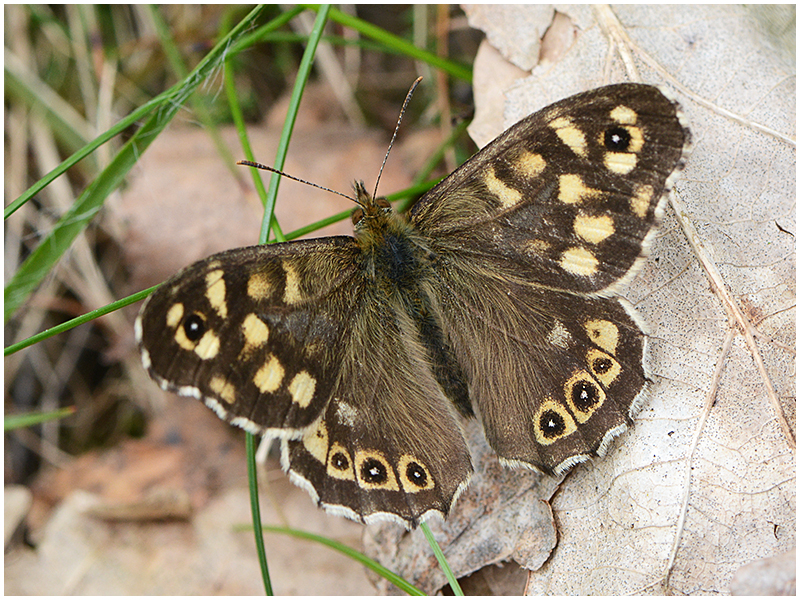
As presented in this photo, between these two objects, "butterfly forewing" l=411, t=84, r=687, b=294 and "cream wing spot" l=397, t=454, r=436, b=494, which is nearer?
"butterfly forewing" l=411, t=84, r=687, b=294

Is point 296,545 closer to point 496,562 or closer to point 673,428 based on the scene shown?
point 496,562

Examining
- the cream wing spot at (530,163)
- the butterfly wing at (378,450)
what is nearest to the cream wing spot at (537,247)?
the cream wing spot at (530,163)

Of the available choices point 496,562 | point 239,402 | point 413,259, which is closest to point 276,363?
point 239,402

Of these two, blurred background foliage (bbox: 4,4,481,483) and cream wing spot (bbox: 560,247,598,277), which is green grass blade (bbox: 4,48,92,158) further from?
cream wing spot (bbox: 560,247,598,277)

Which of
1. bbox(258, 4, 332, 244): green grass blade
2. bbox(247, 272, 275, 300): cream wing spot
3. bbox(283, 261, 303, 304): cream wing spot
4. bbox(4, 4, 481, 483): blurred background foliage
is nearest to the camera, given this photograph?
bbox(247, 272, 275, 300): cream wing spot

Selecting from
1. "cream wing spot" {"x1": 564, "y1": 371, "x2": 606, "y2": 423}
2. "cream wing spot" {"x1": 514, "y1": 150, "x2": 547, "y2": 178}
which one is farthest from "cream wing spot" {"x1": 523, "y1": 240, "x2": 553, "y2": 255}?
"cream wing spot" {"x1": 564, "y1": 371, "x2": 606, "y2": 423}

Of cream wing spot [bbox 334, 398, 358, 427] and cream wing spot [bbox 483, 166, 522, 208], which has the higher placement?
cream wing spot [bbox 483, 166, 522, 208]
